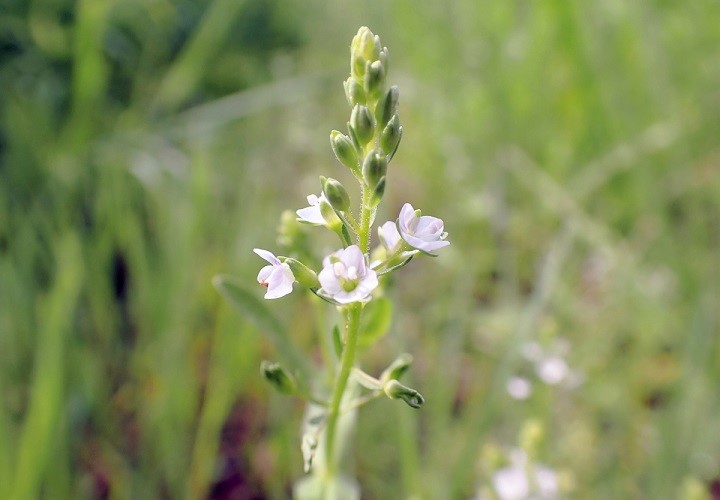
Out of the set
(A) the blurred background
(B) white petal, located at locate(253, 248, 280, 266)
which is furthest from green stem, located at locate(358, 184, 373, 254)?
(A) the blurred background

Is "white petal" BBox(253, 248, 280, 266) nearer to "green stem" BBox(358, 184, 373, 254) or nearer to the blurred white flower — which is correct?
"green stem" BBox(358, 184, 373, 254)

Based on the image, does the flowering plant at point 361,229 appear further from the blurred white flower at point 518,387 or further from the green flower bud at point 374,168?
the blurred white flower at point 518,387

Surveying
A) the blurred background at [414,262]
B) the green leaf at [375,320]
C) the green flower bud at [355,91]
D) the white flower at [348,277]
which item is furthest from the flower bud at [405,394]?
the blurred background at [414,262]

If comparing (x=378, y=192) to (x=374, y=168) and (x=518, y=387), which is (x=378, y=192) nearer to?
(x=374, y=168)

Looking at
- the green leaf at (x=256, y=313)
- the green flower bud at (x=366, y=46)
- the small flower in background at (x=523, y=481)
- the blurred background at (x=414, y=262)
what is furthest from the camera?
the blurred background at (x=414, y=262)

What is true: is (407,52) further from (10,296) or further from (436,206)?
(10,296)

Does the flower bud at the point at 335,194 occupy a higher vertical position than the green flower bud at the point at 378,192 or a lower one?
higher

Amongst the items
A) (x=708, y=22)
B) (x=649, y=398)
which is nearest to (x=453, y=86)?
(x=708, y=22)
